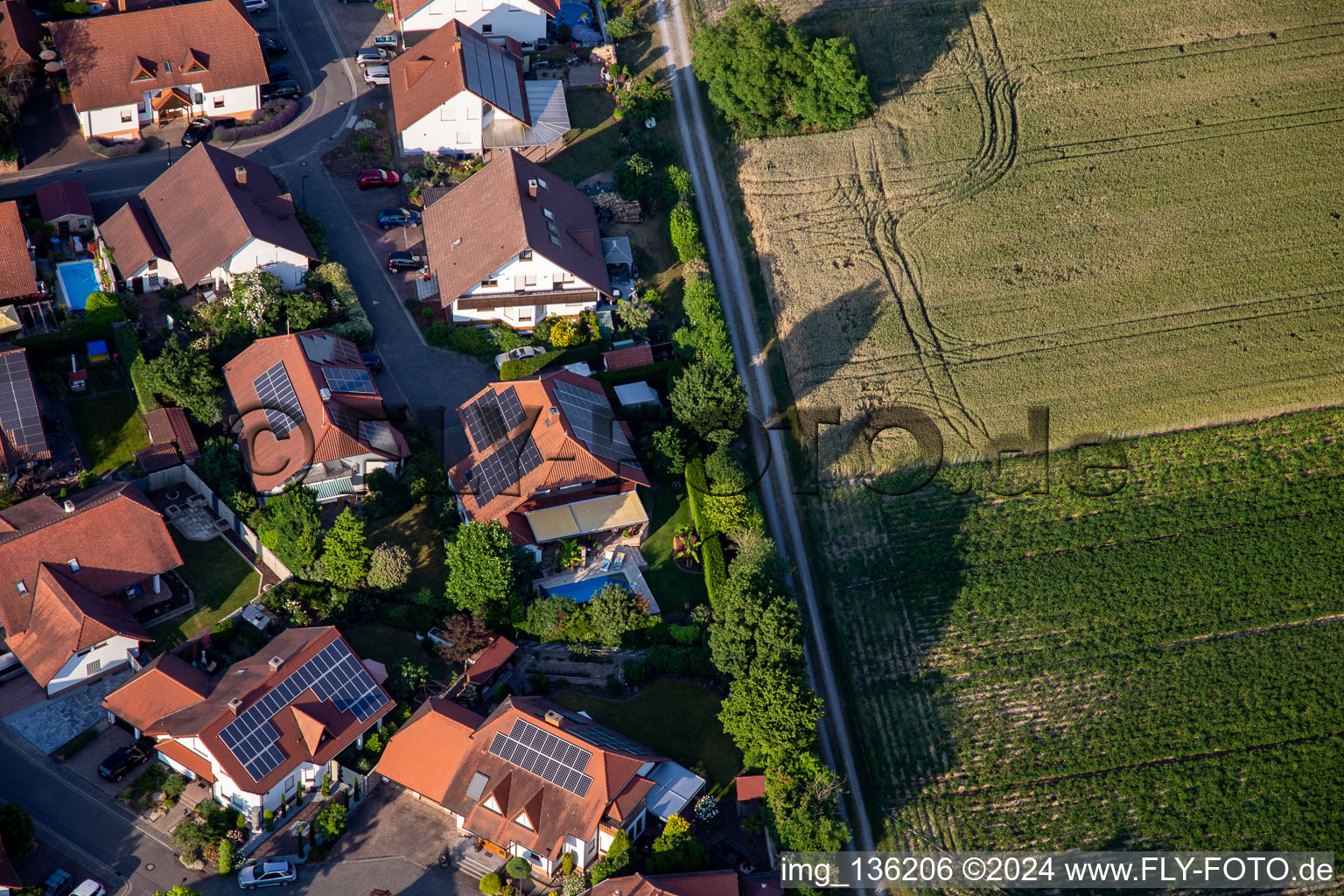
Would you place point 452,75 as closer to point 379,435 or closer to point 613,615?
point 379,435

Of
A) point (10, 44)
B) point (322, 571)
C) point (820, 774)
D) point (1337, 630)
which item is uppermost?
point (10, 44)

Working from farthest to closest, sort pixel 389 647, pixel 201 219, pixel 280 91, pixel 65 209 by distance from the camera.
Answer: pixel 280 91, pixel 65 209, pixel 201 219, pixel 389 647

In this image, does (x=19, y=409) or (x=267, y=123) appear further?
(x=267, y=123)

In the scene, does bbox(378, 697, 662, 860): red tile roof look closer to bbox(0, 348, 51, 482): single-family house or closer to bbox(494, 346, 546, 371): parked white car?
bbox(494, 346, 546, 371): parked white car

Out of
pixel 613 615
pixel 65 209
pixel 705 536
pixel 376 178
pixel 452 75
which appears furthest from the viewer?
pixel 452 75

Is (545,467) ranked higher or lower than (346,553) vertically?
lower

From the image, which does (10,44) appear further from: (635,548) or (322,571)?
(635,548)

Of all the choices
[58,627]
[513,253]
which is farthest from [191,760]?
[513,253]

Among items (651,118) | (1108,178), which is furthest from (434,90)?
(1108,178)
